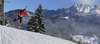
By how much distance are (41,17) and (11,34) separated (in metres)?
22.0

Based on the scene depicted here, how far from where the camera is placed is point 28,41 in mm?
8797

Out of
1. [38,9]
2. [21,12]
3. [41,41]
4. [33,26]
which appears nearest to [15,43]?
[41,41]

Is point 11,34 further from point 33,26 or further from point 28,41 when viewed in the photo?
point 33,26

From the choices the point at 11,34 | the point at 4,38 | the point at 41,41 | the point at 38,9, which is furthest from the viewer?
the point at 38,9

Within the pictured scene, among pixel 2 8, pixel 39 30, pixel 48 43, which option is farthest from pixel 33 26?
pixel 48 43

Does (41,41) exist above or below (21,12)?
below

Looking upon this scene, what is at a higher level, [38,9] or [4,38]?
[38,9]

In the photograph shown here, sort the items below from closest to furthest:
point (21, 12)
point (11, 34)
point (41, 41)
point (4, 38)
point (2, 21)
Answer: point (4, 38) < point (11, 34) < point (41, 41) < point (21, 12) < point (2, 21)

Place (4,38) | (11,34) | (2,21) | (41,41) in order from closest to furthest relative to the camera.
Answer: (4,38), (11,34), (41,41), (2,21)

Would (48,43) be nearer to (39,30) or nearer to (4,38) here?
(4,38)

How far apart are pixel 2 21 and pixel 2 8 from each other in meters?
1.41

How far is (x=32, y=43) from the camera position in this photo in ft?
29.0

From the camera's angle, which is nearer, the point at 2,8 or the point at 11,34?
the point at 11,34

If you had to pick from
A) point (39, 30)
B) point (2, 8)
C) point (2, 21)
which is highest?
point (2, 8)
